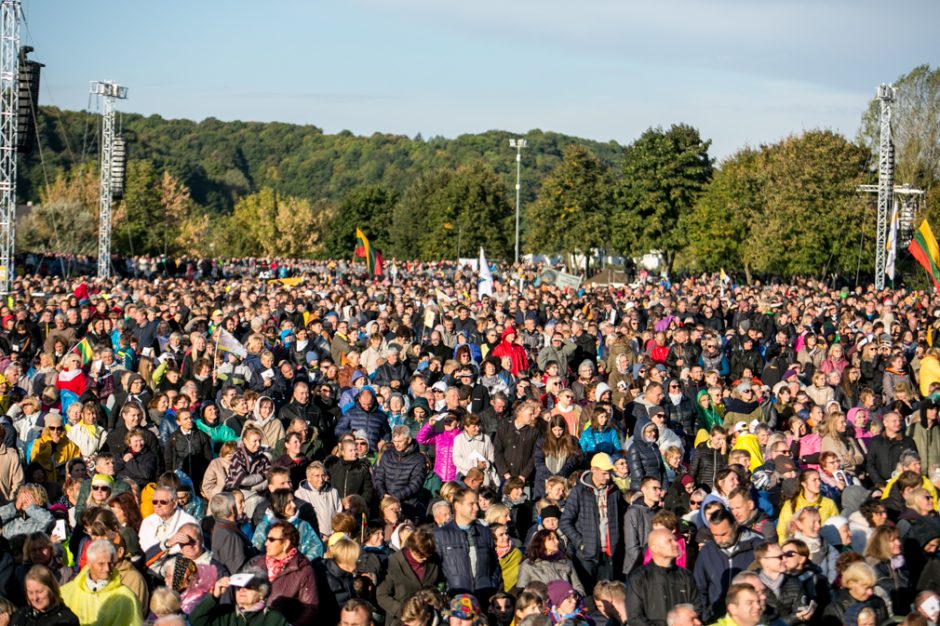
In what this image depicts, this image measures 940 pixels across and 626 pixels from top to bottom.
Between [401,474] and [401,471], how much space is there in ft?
0.08

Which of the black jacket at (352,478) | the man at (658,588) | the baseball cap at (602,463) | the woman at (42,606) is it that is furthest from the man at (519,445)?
the woman at (42,606)

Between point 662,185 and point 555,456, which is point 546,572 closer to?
point 555,456

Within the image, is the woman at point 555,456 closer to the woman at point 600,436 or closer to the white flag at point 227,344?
the woman at point 600,436

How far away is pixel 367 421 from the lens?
39.7 ft

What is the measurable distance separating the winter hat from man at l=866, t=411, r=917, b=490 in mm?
4523

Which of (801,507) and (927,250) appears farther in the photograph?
(927,250)

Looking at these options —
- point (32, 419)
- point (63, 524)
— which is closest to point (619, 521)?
point (63, 524)

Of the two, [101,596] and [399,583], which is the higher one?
[101,596]

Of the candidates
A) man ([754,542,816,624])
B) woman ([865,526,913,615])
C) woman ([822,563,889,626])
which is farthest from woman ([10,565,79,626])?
woman ([865,526,913,615])

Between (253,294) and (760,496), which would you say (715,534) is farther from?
(253,294)

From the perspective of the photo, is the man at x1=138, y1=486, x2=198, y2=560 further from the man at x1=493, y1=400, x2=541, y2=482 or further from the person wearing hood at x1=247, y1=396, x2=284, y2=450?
the man at x1=493, y1=400, x2=541, y2=482

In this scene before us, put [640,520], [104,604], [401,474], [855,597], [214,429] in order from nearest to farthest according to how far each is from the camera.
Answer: [104,604], [855,597], [640,520], [401,474], [214,429]

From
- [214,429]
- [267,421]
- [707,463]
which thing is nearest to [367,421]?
[267,421]

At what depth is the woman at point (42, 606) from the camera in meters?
6.22
